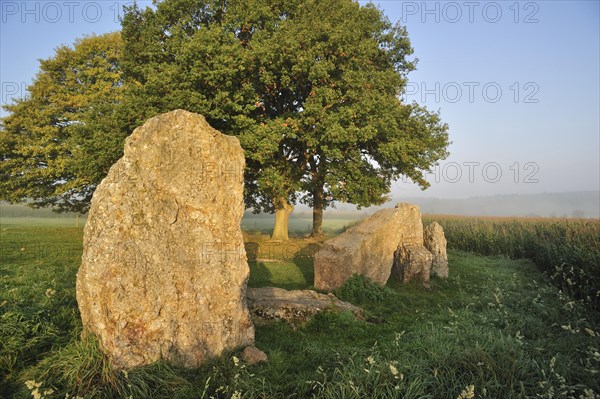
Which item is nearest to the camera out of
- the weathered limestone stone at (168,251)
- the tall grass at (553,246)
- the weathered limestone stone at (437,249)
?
the weathered limestone stone at (168,251)

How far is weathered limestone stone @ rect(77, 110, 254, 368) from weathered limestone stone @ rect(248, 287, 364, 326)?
1.79m

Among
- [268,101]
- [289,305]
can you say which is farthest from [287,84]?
[289,305]

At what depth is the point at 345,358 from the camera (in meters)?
6.84

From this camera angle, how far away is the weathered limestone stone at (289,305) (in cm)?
918

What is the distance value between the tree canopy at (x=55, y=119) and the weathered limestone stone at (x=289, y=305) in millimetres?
22472

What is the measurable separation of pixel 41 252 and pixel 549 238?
27071 mm

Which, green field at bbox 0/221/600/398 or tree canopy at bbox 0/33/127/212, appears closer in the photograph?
green field at bbox 0/221/600/398

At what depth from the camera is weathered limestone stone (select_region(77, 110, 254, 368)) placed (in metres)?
6.27

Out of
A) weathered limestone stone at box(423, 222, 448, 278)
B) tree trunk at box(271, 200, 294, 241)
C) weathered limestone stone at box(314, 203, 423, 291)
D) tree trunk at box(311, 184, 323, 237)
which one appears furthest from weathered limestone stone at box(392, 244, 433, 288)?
tree trunk at box(311, 184, 323, 237)

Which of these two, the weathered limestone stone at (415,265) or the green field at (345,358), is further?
the weathered limestone stone at (415,265)

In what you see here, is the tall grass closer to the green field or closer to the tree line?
the green field

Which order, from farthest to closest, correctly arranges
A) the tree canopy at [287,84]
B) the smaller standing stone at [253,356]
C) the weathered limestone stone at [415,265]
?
the tree canopy at [287,84] < the weathered limestone stone at [415,265] < the smaller standing stone at [253,356]

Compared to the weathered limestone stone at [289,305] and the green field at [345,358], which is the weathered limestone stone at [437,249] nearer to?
the green field at [345,358]

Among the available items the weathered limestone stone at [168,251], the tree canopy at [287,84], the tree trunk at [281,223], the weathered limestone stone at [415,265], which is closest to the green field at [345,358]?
the weathered limestone stone at [168,251]
